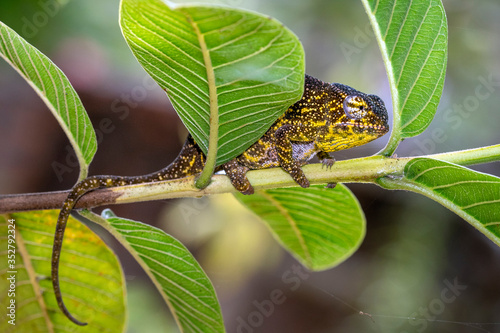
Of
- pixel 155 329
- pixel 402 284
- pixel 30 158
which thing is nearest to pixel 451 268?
pixel 402 284

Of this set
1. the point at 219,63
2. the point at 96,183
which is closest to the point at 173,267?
the point at 96,183

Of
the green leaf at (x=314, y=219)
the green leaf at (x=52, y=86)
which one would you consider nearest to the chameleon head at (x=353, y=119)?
the green leaf at (x=314, y=219)

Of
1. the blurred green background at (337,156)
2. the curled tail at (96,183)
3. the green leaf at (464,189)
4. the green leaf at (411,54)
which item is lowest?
the blurred green background at (337,156)

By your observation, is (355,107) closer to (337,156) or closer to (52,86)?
(52,86)

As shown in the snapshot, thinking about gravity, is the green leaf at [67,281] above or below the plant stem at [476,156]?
below

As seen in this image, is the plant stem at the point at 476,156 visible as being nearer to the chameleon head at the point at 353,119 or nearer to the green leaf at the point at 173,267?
the chameleon head at the point at 353,119

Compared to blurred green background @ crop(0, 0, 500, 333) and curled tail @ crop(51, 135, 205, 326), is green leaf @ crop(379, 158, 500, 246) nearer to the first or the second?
curled tail @ crop(51, 135, 205, 326)
